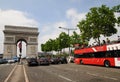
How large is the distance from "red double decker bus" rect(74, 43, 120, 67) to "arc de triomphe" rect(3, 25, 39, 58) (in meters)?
82.9

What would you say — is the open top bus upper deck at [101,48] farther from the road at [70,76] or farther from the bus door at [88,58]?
the road at [70,76]

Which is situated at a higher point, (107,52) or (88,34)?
(88,34)

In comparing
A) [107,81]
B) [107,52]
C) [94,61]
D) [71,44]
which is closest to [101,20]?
[94,61]

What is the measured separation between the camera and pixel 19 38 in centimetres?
12644

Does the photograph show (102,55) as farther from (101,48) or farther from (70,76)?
(70,76)

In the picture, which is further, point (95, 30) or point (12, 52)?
point (12, 52)

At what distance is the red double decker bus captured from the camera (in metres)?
29.8

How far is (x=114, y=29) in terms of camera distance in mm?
46125

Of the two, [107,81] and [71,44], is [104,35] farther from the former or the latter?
[107,81]

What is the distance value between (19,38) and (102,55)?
96.8 m

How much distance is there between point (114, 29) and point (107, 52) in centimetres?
1513

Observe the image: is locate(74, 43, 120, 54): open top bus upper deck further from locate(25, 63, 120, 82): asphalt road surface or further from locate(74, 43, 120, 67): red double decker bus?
locate(25, 63, 120, 82): asphalt road surface

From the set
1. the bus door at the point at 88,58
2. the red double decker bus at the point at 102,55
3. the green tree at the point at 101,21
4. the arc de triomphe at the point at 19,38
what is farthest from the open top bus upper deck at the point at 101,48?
the arc de triomphe at the point at 19,38

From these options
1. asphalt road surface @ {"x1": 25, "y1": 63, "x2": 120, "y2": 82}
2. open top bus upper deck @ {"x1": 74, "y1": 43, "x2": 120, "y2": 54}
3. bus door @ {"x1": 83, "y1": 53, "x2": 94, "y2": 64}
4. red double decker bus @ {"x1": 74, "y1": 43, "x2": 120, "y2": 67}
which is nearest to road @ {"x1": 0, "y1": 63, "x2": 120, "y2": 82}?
asphalt road surface @ {"x1": 25, "y1": 63, "x2": 120, "y2": 82}
